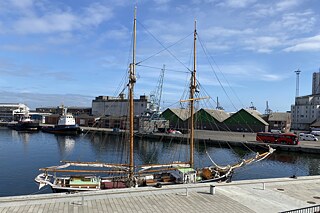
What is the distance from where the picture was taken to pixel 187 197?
1914 centimetres

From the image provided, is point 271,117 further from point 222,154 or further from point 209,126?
point 222,154

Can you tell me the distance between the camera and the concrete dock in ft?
54.1

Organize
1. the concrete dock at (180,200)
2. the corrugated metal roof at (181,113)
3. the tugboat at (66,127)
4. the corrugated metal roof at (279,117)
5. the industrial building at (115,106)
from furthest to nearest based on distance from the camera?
the industrial building at (115,106), the corrugated metal roof at (181,113), the tugboat at (66,127), the corrugated metal roof at (279,117), the concrete dock at (180,200)

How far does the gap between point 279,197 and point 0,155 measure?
160ft

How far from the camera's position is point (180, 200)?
18453 millimetres

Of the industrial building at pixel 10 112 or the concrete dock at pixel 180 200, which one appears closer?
the concrete dock at pixel 180 200

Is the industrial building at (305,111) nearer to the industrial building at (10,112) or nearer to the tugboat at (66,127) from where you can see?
the tugboat at (66,127)

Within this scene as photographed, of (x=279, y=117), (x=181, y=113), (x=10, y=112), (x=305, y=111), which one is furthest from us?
(x=10, y=112)

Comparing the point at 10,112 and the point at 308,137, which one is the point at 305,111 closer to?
the point at 308,137

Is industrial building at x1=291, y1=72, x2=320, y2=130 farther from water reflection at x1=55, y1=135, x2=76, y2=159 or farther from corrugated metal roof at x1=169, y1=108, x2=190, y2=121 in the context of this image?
water reflection at x1=55, y1=135, x2=76, y2=159

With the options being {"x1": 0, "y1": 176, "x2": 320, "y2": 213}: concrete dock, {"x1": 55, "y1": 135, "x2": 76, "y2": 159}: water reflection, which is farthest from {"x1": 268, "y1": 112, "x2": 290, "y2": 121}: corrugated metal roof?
{"x1": 0, "y1": 176, "x2": 320, "y2": 213}: concrete dock

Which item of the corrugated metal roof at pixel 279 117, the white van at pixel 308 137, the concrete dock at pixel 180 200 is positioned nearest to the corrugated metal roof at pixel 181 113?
the corrugated metal roof at pixel 279 117

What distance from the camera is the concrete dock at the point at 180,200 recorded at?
16.5 m

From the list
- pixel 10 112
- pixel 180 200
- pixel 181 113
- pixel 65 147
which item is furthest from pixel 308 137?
pixel 10 112
